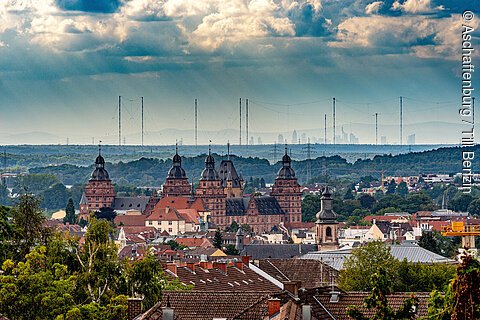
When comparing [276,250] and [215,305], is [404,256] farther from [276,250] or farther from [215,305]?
[276,250]

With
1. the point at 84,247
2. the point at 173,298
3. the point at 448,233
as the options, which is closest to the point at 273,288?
the point at 84,247

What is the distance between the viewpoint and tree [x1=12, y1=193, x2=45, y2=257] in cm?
5272

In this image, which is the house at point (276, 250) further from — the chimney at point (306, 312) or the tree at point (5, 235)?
the chimney at point (306, 312)

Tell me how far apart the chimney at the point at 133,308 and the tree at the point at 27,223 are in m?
5.58

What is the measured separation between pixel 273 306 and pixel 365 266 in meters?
30.9

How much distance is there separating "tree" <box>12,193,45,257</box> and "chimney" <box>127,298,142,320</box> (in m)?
5.58

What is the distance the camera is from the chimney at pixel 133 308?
4616cm

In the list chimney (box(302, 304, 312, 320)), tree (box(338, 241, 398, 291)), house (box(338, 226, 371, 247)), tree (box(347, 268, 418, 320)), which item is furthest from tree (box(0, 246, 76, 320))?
house (box(338, 226, 371, 247))

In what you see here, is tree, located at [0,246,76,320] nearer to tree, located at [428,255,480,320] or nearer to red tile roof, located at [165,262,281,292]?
tree, located at [428,255,480,320]

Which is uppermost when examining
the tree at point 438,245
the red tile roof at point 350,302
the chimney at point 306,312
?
the chimney at point 306,312

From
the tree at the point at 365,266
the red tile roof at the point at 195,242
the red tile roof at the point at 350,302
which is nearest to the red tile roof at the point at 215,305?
the red tile roof at the point at 350,302

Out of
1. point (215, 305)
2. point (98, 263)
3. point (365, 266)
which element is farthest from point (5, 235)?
point (365, 266)

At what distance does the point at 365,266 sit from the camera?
72375mm

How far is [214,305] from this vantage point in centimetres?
4612
